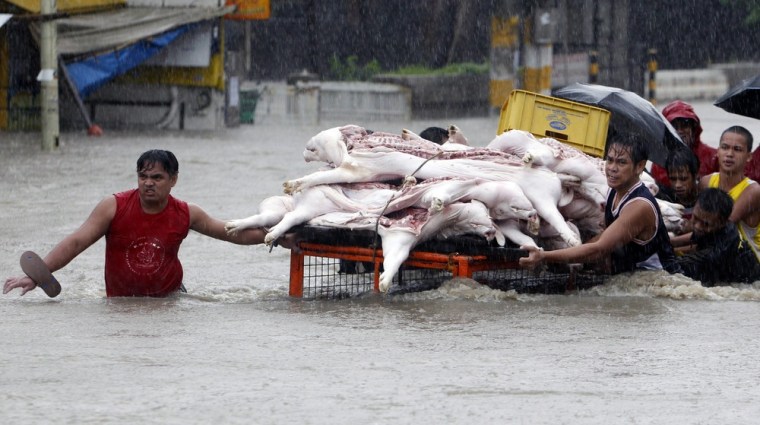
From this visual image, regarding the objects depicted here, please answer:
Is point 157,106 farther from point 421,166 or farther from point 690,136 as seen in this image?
point 421,166

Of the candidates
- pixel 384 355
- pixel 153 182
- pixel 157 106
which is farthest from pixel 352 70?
pixel 384 355

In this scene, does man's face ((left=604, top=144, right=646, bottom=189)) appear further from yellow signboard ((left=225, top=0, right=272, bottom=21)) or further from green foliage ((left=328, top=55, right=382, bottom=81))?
green foliage ((left=328, top=55, right=382, bottom=81))

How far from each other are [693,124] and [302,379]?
4979 mm

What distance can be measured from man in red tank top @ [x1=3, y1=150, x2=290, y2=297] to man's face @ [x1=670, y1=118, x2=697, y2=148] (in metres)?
3.35

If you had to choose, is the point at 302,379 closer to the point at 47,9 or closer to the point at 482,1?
the point at 47,9

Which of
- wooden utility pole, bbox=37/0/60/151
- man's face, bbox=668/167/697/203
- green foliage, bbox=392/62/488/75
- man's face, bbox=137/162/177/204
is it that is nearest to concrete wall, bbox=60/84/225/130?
green foliage, bbox=392/62/488/75

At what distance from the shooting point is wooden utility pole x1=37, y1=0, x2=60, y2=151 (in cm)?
1905

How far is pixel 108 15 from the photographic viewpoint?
23281 millimetres

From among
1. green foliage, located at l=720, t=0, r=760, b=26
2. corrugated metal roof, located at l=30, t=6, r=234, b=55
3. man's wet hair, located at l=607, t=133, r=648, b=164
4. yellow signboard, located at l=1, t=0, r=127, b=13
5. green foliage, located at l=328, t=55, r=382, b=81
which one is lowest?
man's wet hair, located at l=607, t=133, r=648, b=164

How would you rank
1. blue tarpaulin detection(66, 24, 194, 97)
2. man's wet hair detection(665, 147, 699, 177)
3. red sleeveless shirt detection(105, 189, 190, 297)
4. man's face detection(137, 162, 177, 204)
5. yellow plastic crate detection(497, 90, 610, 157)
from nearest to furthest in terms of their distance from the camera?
man's face detection(137, 162, 177, 204) → red sleeveless shirt detection(105, 189, 190, 297) → man's wet hair detection(665, 147, 699, 177) → yellow plastic crate detection(497, 90, 610, 157) → blue tarpaulin detection(66, 24, 194, 97)

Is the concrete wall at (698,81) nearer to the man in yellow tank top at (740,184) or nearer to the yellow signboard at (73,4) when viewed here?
the yellow signboard at (73,4)

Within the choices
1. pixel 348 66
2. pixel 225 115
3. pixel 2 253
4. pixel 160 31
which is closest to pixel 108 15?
pixel 160 31

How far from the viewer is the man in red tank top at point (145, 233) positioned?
7.19 m

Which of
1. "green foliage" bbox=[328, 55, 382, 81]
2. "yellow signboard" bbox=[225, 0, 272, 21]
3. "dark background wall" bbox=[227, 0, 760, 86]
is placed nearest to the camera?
"yellow signboard" bbox=[225, 0, 272, 21]
